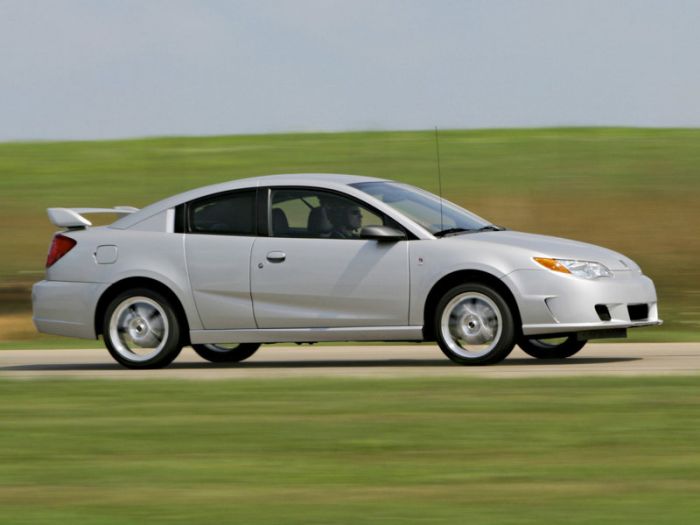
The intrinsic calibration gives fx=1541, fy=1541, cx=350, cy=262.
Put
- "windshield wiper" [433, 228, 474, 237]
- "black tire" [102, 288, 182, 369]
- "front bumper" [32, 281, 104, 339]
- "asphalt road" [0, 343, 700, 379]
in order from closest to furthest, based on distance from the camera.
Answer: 1. "asphalt road" [0, 343, 700, 379]
2. "windshield wiper" [433, 228, 474, 237]
3. "black tire" [102, 288, 182, 369]
4. "front bumper" [32, 281, 104, 339]

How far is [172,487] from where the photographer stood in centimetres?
661

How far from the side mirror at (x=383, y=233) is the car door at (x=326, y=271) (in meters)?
0.05

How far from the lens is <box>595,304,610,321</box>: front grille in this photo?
11609 millimetres

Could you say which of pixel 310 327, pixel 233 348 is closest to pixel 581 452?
pixel 310 327

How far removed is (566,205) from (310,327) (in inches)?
591

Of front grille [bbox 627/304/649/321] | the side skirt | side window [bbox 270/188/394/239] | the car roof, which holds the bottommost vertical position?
the side skirt

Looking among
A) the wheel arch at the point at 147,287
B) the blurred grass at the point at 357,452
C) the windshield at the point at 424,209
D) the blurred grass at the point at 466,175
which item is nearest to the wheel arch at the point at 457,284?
the windshield at the point at 424,209

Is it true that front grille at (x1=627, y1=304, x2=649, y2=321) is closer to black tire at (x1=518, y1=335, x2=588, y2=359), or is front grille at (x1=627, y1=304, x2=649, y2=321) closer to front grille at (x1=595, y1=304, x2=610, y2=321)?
front grille at (x1=595, y1=304, x2=610, y2=321)

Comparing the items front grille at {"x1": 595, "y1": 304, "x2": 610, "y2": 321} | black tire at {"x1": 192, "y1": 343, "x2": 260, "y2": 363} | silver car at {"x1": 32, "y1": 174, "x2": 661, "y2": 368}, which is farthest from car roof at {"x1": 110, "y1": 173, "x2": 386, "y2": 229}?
front grille at {"x1": 595, "y1": 304, "x2": 610, "y2": 321}

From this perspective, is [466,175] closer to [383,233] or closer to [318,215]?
[318,215]

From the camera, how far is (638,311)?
1192 centimetres

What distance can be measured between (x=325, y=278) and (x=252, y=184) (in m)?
1.07

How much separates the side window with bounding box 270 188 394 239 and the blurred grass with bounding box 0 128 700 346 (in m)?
8.44

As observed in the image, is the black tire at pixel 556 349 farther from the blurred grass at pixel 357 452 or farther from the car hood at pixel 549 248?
the blurred grass at pixel 357 452
